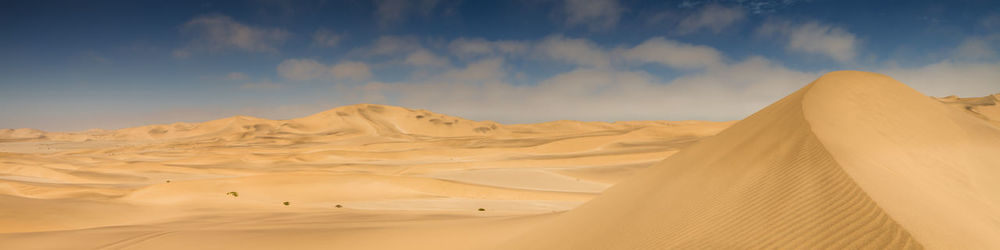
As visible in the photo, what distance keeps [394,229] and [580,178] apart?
1589cm

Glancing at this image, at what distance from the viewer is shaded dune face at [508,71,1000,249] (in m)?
2.93

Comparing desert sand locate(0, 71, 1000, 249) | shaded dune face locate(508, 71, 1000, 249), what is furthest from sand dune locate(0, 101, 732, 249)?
shaded dune face locate(508, 71, 1000, 249)

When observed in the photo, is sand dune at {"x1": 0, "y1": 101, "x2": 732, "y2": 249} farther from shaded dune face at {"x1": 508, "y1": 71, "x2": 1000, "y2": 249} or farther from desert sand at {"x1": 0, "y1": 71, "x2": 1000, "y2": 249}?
shaded dune face at {"x1": 508, "y1": 71, "x2": 1000, "y2": 249}

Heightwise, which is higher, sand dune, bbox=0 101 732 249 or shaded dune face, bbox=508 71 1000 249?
Answer: sand dune, bbox=0 101 732 249

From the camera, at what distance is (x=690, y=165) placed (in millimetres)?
5645

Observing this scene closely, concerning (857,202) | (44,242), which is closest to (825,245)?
(857,202)

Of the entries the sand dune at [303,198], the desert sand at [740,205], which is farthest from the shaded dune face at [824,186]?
the sand dune at [303,198]

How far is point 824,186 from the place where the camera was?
345cm

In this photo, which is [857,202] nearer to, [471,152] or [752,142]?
[752,142]

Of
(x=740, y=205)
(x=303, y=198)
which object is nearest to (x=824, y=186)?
(x=740, y=205)

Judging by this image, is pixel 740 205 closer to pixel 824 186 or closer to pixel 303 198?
pixel 824 186

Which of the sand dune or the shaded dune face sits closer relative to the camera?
the shaded dune face

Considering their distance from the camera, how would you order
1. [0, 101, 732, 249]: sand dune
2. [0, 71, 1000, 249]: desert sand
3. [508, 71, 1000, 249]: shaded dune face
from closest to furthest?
[508, 71, 1000, 249]: shaded dune face < [0, 71, 1000, 249]: desert sand < [0, 101, 732, 249]: sand dune

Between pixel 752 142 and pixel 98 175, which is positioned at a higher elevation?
pixel 98 175
